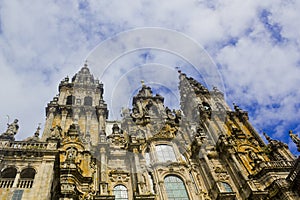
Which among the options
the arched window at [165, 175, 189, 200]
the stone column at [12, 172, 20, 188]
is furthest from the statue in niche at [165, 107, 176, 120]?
the stone column at [12, 172, 20, 188]

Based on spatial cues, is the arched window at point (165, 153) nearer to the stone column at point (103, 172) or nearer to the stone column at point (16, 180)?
the stone column at point (103, 172)

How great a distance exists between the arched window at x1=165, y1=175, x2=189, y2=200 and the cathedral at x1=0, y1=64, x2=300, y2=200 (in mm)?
76

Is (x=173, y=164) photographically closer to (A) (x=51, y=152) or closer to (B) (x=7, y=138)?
(A) (x=51, y=152)

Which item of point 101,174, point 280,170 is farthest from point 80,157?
point 280,170

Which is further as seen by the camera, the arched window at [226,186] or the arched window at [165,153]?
the arched window at [165,153]

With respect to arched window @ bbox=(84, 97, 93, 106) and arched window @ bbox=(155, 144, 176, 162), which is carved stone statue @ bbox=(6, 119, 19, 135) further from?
arched window @ bbox=(155, 144, 176, 162)

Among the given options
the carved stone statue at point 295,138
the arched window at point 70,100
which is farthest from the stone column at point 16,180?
the carved stone statue at point 295,138

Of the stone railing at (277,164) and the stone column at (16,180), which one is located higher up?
the stone railing at (277,164)

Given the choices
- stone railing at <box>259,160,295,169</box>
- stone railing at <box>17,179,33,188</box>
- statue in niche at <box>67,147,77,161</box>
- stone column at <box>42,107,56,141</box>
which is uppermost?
stone column at <box>42,107,56,141</box>

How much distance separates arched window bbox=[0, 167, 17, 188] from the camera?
1546 centimetres

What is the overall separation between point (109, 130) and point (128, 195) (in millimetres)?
10427

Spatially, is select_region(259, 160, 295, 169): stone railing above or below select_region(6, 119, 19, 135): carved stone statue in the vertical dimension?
below

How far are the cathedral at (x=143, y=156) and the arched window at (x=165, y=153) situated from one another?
0.09 m

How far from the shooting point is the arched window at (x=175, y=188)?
22052mm
